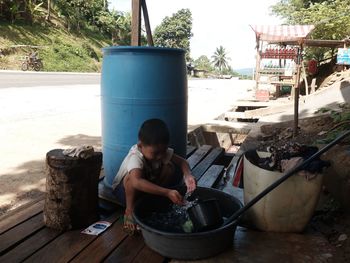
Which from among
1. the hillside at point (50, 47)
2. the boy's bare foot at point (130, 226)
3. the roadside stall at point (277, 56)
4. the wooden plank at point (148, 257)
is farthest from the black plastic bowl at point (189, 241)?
the hillside at point (50, 47)

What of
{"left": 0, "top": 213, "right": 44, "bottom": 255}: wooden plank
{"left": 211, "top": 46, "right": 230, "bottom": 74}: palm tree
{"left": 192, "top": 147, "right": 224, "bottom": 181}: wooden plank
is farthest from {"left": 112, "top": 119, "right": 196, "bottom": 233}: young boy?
{"left": 211, "top": 46, "right": 230, "bottom": 74}: palm tree

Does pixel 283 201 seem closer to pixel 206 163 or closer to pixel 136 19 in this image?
pixel 206 163

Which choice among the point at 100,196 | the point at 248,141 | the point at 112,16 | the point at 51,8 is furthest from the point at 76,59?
the point at 100,196

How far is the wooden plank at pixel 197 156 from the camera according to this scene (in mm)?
4059

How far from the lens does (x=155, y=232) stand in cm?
204

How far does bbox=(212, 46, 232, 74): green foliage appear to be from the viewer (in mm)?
81000

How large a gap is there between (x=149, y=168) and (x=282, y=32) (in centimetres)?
1074

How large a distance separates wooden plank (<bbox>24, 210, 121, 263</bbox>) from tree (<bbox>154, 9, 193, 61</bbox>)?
184 feet

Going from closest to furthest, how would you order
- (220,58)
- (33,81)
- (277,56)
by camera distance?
(277,56) < (33,81) < (220,58)

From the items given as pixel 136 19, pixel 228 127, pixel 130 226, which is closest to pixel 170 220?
pixel 130 226

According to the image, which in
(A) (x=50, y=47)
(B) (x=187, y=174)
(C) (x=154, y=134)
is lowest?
(B) (x=187, y=174)

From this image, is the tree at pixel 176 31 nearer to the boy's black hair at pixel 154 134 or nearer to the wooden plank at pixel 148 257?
the boy's black hair at pixel 154 134

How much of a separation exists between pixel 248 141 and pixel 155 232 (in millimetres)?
3822

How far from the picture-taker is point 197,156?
436 cm
